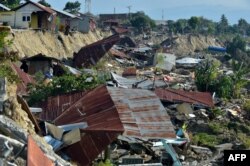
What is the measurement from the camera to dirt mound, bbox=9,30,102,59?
35.2 m

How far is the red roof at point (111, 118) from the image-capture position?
14117 mm

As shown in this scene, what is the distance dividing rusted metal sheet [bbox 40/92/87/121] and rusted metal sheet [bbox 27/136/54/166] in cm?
541

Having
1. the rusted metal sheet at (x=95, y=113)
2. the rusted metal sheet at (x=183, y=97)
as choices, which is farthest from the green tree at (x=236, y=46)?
the rusted metal sheet at (x=95, y=113)

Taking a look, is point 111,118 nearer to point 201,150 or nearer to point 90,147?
point 90,147

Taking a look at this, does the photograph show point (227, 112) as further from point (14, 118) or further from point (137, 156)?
point (14, 118)

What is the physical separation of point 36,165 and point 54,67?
19515 mm

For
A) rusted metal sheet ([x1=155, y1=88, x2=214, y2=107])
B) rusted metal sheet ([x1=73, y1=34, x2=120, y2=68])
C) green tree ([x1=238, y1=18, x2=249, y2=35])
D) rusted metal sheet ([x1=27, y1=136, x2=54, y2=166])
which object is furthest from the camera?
green tree ([x1=238, y1=18, x2=249, y2=35])

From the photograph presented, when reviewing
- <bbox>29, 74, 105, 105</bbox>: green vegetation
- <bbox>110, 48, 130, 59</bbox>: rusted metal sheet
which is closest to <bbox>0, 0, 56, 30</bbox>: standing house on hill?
<bbox>110, 48, 130, 59</bbox>: rusted metal sheet

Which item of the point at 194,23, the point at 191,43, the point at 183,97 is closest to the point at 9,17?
the point at 183,97

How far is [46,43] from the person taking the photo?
39.3 metres

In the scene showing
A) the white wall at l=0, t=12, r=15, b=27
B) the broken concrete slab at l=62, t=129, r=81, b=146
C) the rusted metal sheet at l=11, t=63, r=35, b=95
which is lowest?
the broken concrete slab at l=62, t=129, r=81, b=146

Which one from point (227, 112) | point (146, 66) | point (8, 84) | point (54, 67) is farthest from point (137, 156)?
point (146, 66)

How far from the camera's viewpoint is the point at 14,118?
38.8 ft

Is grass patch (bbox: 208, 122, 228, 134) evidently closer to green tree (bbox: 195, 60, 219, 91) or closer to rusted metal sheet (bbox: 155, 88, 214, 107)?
rusted metal sheet (bbox: 155, 88, 214, 107)
